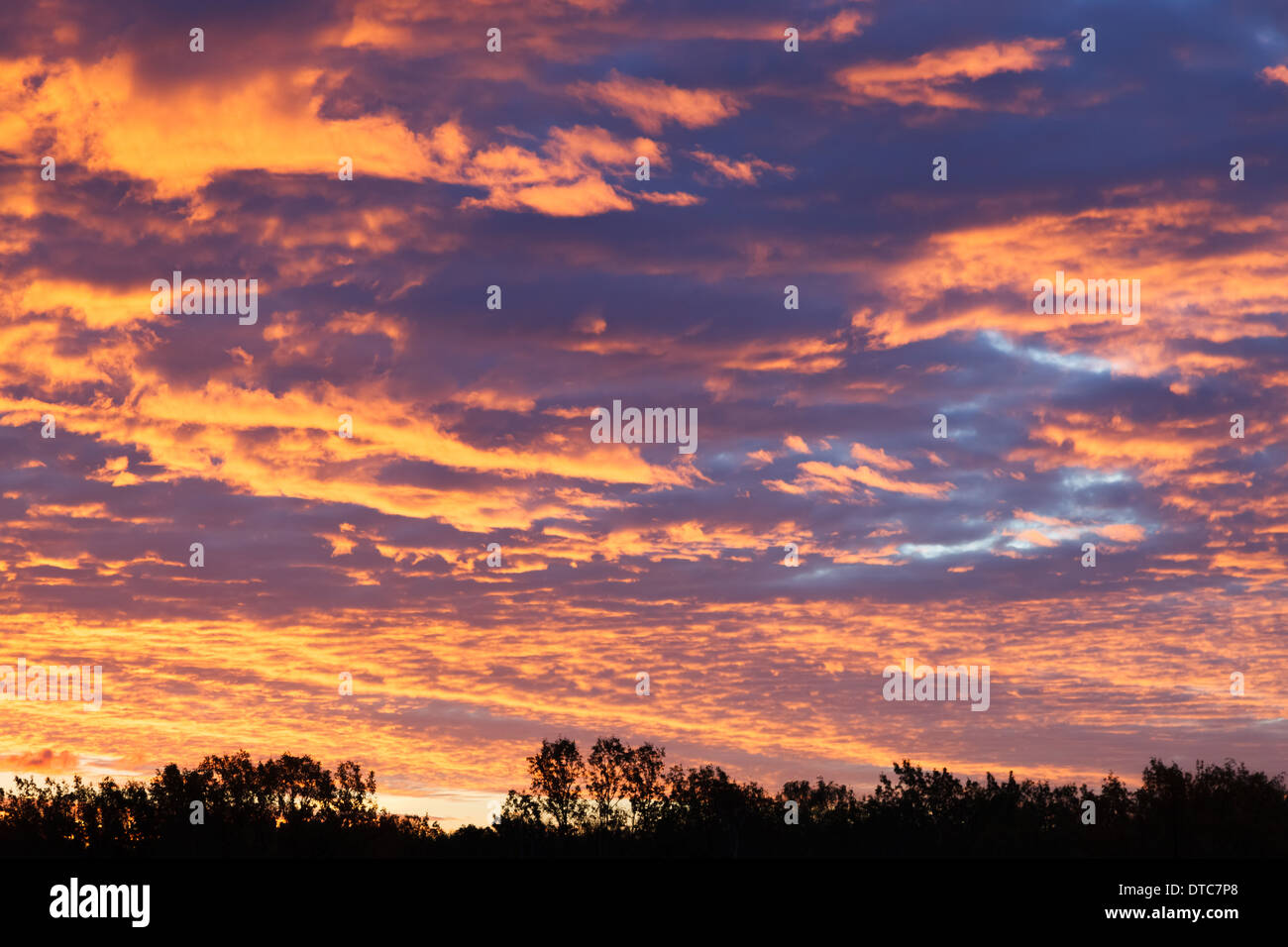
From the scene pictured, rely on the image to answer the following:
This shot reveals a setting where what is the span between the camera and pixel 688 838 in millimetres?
180625

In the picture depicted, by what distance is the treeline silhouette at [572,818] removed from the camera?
168 metres

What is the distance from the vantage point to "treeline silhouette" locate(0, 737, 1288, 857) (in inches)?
6624

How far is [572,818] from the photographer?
607 feet
